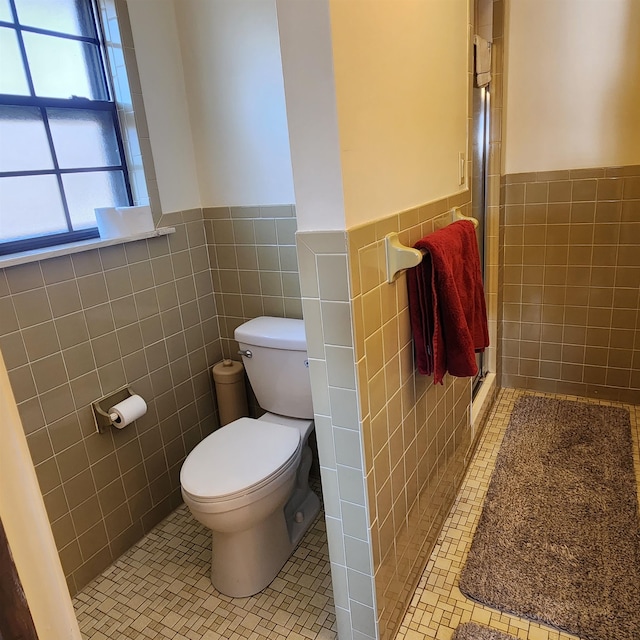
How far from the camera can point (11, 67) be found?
1677 millimetres

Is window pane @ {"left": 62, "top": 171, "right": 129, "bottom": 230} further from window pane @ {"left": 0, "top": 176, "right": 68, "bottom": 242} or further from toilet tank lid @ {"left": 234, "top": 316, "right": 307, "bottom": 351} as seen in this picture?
toilet tank lid @ {"left": 234, "top": 316, "right": 307, "bottom": 351}

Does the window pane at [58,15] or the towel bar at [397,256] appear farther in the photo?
the window pane at [58,15]

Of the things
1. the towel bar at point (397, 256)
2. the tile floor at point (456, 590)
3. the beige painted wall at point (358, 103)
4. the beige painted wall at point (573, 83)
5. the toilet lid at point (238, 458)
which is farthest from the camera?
the beige painted wall at point (573, 83)

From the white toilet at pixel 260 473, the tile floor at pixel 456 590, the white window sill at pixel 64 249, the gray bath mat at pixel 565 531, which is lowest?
the tile floor at pixel 456 590

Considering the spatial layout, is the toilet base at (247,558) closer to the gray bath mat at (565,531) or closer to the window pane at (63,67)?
the gray bath mat at (565,531)

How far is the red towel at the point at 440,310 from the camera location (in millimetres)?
1382

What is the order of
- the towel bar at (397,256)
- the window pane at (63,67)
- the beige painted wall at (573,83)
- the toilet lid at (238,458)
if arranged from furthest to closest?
the beige painted wall at (573,83) → the window pane at (63,67) → the toilet lid at (238,458) → the towel bar at (397,256)

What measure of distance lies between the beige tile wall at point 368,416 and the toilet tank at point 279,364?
0.53 metres

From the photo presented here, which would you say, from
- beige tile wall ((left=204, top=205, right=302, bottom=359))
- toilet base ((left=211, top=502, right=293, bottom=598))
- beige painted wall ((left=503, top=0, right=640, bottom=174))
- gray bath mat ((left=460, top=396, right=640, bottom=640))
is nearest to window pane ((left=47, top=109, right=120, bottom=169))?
beige tile wall ((left=204, top=205, right=302, bottom=359))

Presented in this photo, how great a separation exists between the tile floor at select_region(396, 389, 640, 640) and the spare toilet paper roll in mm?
1152

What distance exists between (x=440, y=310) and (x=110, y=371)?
124cm

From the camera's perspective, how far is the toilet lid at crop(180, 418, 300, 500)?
163 cm

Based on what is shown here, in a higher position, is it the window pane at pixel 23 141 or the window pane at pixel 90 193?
the window pane at pixel 23 141

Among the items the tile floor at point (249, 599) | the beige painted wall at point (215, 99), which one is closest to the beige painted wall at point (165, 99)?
the beige painted wall at point (215, 99)
